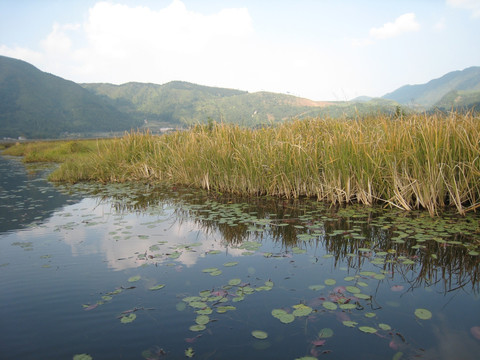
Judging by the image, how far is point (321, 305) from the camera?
2.70 m

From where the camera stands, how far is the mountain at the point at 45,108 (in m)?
116

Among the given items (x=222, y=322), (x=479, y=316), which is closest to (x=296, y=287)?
(x=222, y=322)

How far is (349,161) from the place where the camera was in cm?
580

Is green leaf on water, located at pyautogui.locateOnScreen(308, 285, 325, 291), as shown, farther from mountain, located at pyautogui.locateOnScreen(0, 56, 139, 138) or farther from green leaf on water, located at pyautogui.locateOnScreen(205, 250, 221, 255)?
mountain, located at pyautogui.locateOnScreen(0, 56, 139, 138)

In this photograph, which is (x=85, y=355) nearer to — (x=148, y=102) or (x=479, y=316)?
(x=479, y=316)

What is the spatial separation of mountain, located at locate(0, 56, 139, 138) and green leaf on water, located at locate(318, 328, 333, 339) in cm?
11597


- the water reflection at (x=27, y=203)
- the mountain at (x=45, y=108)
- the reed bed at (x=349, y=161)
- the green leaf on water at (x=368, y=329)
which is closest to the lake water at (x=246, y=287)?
the green leaf on water at (x=368, y=329)

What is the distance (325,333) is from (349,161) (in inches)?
159

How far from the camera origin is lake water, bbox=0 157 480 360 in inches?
90.3

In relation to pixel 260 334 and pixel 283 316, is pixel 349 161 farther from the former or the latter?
pixel 260 334

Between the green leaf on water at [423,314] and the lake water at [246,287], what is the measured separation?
0.01 meters

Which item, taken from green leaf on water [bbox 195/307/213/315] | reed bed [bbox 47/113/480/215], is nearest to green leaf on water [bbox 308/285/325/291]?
green leaf on water [bbox 195/307/213/315]

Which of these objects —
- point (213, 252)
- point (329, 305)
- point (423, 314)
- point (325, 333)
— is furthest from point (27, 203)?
point (423, 314)

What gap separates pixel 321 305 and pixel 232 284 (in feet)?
3.07
